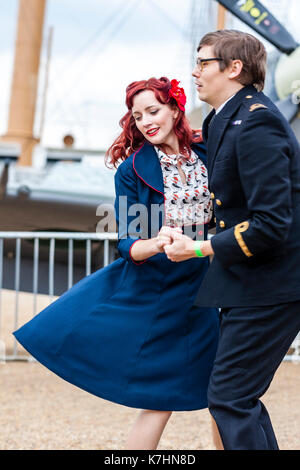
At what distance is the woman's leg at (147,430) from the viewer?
6.24 ft

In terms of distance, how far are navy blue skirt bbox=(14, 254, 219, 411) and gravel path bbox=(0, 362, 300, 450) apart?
1439mm

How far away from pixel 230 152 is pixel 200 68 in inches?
11.6

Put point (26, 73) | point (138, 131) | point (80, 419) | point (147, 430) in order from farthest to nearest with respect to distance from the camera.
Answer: point (26, 73), point (80, 419), point (138, 131), point (147, 430)

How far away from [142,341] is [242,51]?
101 centimetres

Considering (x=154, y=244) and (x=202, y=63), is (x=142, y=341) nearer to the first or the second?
(x=154, y=244)

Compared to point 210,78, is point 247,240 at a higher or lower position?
lower

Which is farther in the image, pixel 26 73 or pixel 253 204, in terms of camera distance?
pixel 26 73

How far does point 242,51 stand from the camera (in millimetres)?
1591

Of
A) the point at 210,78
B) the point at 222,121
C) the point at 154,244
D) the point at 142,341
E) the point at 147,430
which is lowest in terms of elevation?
the point at 147,430

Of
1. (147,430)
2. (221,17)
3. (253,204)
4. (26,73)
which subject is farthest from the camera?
(26,73)

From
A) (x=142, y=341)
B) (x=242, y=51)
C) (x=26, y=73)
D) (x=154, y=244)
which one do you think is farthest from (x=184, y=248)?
(x=26, y=73)

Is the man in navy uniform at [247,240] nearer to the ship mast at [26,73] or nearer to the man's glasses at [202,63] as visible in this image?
the man's glasses at [202,63]

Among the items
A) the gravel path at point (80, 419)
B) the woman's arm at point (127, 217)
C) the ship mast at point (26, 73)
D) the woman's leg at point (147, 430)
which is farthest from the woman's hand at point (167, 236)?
the ship mast at point (26, 73)
